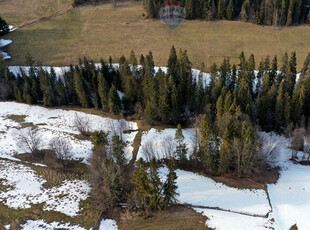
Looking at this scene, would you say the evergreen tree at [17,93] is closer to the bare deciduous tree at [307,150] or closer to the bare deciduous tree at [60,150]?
the bare deciduous tree at [60,150]

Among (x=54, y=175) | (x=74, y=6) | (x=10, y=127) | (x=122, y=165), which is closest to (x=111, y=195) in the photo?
(x=122, y=165)

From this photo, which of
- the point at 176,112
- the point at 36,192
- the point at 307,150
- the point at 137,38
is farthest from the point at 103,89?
the point at 307,150

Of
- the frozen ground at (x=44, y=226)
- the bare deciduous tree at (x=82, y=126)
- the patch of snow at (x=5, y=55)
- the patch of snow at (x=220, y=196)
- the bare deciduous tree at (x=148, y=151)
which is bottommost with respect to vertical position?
the frozen ground at (x=44, y=226)

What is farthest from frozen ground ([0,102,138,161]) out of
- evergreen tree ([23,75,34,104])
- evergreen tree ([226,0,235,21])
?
evergreen tree ([226,0,235,21])

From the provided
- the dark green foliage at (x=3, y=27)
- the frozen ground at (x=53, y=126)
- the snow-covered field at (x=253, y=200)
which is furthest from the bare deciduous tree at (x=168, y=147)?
the dark green foliage at (x=3, y=27)

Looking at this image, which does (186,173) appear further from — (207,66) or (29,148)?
(207,66)

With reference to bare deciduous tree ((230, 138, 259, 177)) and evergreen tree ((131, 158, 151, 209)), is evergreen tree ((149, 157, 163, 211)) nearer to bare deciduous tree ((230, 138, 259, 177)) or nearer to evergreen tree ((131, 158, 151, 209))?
evergreen tree ((131, 158, 151, 209))
